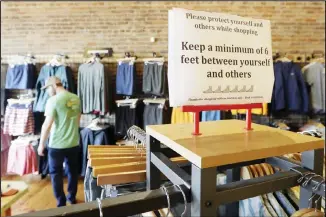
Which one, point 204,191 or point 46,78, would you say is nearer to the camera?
point 204,191

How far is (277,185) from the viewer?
0.69 meters

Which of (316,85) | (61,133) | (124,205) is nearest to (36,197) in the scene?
(61,133)

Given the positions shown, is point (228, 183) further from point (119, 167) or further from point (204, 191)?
point (119, 167)

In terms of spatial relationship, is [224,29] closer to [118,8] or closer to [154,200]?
[154,200]

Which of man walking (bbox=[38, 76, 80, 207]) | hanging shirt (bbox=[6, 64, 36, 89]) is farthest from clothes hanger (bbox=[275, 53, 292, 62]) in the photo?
hanging shirt (bbox=[6, 64, 36, 89])

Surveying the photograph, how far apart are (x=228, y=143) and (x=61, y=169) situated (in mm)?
2800

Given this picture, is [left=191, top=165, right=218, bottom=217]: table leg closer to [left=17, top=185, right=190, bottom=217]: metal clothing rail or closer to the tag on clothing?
[left=17, top=185, right=190, bottom=217]: metal clothing rail

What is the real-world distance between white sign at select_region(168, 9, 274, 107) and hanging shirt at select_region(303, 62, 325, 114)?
3681mm

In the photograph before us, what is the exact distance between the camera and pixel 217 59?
75cm

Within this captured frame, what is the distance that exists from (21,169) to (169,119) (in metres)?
2.27

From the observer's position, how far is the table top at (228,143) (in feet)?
2.05

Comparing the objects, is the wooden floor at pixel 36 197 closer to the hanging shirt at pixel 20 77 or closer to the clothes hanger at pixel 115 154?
the hanging shirt at pixel 20 77

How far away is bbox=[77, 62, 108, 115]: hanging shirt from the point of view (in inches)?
152

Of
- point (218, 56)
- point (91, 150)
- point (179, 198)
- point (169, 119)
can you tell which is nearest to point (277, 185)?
point (179, 198)
